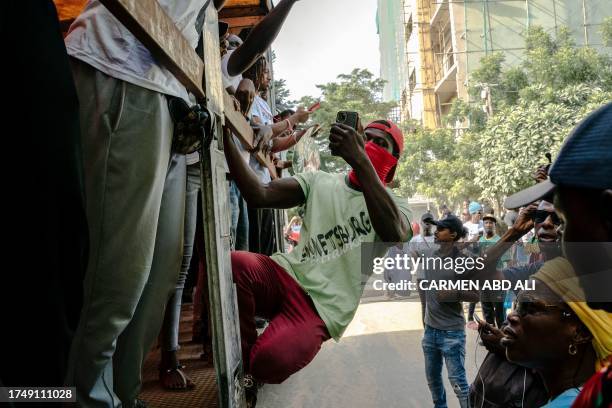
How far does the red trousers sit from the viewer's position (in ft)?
6.82

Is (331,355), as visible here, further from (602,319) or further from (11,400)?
(11,400)

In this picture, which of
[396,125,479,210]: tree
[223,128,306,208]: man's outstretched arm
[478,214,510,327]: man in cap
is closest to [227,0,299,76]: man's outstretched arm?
[223,128,306,208]: man's outstretched arm

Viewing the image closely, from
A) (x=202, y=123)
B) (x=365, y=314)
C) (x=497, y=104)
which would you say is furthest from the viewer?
(x=497, y=104)

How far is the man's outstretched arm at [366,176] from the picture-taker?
86.5 inches

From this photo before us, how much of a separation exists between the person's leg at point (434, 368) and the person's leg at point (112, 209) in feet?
10.5

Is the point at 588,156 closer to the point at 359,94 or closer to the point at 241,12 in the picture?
the point at 241,12

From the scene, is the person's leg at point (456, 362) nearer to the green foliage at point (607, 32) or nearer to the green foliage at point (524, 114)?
the green foliage at point (524, 114)

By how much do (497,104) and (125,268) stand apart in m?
24.2

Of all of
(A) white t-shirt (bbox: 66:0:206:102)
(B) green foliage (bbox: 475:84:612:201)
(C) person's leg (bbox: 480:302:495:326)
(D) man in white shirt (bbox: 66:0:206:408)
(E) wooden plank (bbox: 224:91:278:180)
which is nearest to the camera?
(D) man in white shirt (bbox: 66:0:206:408)

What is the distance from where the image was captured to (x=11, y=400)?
1068 mm

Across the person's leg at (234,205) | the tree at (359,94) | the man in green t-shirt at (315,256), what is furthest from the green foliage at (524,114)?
the man in green t-shirt at (315,256)

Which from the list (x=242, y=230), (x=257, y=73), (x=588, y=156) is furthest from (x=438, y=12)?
(x=588, y=156)

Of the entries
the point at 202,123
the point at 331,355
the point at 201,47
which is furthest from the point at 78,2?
the point at 331,355

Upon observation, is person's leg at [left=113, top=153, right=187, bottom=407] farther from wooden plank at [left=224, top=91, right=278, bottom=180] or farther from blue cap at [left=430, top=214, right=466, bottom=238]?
blue cap at [left=430, top=214, right=466, bottom=238]
